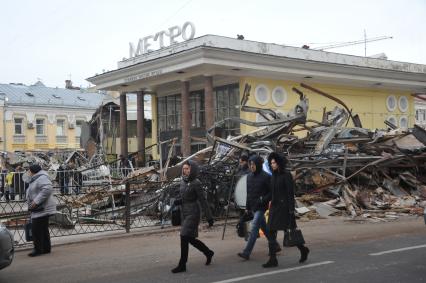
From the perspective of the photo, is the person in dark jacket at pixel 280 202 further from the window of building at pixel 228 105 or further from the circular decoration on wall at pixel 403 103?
the circular decoration on wall at pixel 403 103

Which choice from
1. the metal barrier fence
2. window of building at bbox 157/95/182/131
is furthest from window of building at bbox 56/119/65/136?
the metal barrier fence

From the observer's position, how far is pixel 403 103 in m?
40.8

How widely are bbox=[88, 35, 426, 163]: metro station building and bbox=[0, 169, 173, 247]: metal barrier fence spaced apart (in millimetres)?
11973

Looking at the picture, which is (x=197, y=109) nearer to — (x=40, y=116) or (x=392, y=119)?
(x=392, y=119)

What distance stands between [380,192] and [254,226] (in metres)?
8.97

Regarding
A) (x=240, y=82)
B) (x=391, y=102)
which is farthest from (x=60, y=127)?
(x=391, y=102)

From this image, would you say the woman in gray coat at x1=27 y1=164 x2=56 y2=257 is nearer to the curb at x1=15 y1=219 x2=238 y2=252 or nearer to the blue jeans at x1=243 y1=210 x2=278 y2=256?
the curb at x1=15 y1=219 x2=238 y2=252

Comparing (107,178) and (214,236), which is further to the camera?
(107,178)

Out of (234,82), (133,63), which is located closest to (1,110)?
(133,63)

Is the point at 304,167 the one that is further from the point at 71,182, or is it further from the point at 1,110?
the point at 1,110

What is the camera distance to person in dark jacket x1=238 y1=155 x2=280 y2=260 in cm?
884

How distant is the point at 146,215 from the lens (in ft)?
47.7

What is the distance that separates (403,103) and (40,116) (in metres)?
38.4

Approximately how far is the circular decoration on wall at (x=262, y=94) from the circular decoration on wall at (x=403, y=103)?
13467 mm
